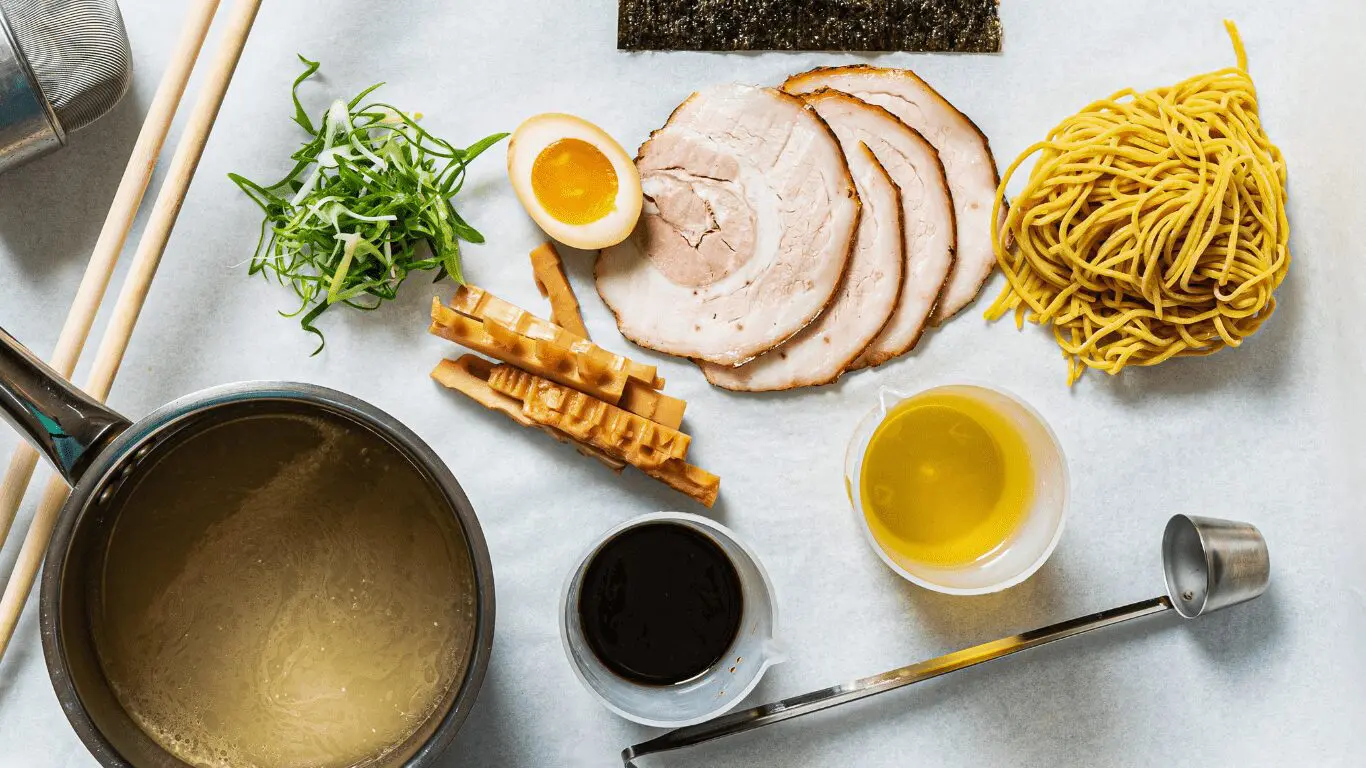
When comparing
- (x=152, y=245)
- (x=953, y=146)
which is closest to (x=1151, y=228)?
(x=953, y=146)

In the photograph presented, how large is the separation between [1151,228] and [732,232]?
32.6 inches

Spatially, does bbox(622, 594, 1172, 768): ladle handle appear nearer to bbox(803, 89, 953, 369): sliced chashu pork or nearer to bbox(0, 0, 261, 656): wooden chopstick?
bbox(803, 89, 953, 369): sliced chashu pork

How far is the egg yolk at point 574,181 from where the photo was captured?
1888mm

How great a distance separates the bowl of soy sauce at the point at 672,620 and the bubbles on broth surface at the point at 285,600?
1.10 ft

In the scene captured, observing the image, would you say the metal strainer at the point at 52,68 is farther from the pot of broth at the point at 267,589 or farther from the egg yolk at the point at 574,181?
the egg yolk at the point at 574,181

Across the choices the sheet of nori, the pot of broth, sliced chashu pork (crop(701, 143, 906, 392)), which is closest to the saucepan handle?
the pot of broth

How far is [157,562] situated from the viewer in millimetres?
1438

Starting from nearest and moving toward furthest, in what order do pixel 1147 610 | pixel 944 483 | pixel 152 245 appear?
1. pixel 152 245
2. pixel 944 483
3. pixel 1147 610

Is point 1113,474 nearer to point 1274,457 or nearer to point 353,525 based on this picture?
point 1274,457

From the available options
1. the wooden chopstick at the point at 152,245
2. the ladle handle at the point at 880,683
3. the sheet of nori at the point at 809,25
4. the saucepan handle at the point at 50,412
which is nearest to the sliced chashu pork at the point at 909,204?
the sheet of nori at the point at 809,25

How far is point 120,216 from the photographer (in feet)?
5.76

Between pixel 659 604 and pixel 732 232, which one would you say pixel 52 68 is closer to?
pixel 732 232

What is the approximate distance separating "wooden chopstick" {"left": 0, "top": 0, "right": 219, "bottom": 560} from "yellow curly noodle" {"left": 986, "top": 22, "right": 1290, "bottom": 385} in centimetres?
160

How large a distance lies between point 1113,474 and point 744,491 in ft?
2.57
